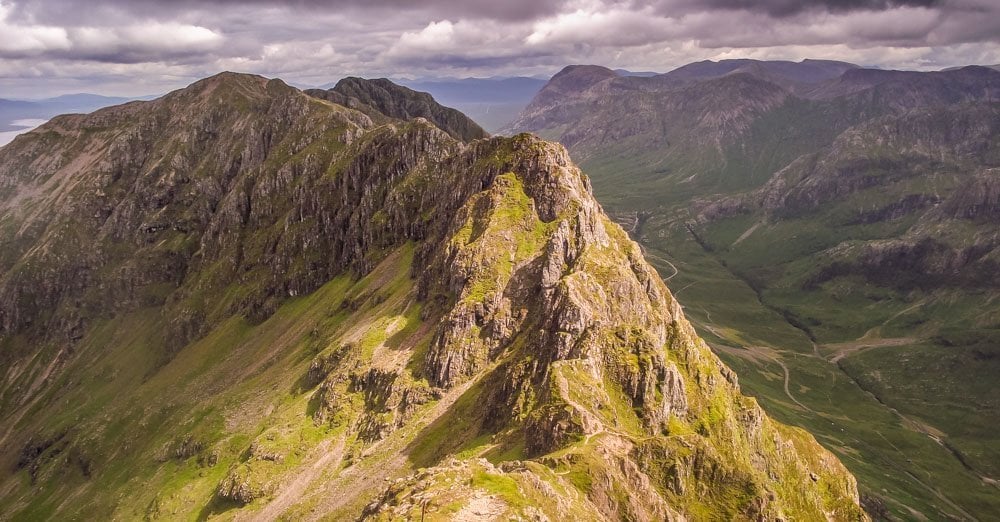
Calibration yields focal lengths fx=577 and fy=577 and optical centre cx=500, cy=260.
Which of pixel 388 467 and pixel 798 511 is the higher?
pixel 388 467

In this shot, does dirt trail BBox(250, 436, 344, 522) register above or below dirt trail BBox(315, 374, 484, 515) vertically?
below

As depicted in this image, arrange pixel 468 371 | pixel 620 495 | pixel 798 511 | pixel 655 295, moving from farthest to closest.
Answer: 1. pixel 655 295
2. pixel 468 371
3. pixel 798 511
4. pixel 620 495

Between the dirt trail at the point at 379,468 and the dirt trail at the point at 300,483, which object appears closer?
the dirt trail at the point at 379,468

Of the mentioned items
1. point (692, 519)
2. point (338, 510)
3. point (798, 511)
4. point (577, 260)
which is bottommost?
point (798, 511)

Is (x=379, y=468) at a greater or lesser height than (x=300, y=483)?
greater

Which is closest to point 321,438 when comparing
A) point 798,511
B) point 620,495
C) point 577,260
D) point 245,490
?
point 245,490

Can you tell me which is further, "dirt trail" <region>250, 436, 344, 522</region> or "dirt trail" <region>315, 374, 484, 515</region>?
"dirt trail" <region>250, 436, 344, 522</region>

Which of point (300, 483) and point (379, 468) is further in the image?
point (300, 483)

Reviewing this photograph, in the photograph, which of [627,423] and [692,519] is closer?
[692,519]

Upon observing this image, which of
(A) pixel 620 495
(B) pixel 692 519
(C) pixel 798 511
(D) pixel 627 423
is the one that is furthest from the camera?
(C) pixel 798 511

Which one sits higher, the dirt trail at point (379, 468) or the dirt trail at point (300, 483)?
the dirt trail at point (379, 468)

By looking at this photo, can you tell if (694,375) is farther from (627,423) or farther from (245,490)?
(245,490)
